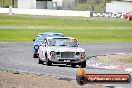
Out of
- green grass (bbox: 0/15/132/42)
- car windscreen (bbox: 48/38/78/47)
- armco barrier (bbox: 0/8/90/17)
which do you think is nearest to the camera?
car windscreen (bbox: 48/38/78/47)

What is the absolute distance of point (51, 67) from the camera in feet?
81.0

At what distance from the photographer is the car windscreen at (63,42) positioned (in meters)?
26.2

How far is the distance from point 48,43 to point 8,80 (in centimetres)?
873

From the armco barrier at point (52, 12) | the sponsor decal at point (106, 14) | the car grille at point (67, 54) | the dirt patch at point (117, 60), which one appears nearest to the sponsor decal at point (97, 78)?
the car grille at point (67, 54)

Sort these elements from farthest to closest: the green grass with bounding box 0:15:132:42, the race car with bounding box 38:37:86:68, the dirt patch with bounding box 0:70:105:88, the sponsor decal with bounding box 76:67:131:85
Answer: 1. the green grass with bounding box 0:15:132:42
2. the race car with bounding box 38:37:86:68
3. the dirt patch with bounding box 0:70:105:88
4. the sponsor decal with bounding box 76:67:131:85

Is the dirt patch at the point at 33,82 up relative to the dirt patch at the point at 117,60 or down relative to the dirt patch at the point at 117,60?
up

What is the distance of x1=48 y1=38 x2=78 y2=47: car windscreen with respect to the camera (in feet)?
85.9

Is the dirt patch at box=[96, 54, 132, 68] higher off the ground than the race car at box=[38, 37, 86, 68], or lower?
lower

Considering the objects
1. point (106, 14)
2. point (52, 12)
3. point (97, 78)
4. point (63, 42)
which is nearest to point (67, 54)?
point (63, 42)

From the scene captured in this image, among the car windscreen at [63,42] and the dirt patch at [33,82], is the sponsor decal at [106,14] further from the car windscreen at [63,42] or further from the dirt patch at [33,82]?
the dirt patch at [33,82]

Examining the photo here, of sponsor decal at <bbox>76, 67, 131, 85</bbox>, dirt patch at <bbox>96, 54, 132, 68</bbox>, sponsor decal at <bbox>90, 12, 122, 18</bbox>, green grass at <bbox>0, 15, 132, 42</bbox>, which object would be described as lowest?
sponsor decal at <bbox>90, 12, 122, 18</bbox>

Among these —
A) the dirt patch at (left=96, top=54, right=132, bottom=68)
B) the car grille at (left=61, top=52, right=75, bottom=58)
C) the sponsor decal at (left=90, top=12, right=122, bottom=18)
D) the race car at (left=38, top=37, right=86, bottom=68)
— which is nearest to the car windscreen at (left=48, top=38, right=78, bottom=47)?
the race car at (left=38, top=37, right=86, bottom=68)

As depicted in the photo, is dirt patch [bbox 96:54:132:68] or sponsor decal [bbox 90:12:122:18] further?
sponsor decal [bbox 90:12:122:18]

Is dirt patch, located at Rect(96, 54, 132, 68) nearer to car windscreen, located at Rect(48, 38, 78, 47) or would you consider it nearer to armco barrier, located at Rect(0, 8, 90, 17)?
car windscreen, located at Rect(48, 38, 78, 47)
